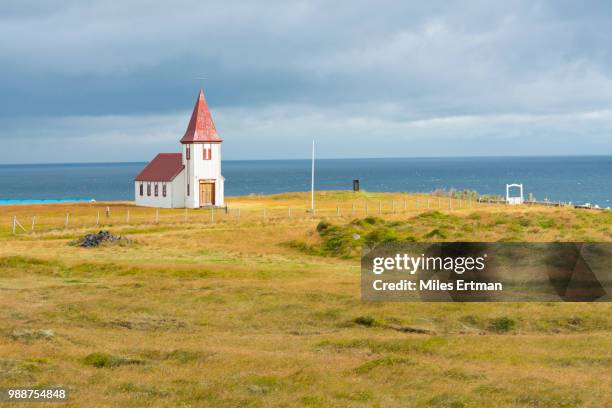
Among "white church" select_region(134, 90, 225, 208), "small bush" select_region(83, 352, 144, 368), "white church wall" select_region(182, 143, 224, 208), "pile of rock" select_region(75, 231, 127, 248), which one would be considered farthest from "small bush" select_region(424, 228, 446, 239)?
"white church wall" select_region(182, 143, 224, 208)

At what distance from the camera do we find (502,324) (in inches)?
915

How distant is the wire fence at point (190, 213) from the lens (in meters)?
57.3

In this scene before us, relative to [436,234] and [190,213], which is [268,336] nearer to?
[436,234]

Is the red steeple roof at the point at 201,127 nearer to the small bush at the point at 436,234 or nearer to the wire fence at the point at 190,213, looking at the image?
the wire fence at the point at 190,213

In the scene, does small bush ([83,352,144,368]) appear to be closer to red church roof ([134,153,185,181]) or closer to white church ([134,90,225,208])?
white church ([134,90,225,208])

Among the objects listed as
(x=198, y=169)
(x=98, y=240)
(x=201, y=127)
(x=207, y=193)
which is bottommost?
(x=98, y=240)

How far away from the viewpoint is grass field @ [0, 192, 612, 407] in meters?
16.0

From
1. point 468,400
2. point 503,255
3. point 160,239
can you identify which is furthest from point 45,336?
point 160,239

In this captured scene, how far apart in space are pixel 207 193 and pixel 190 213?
23.0 feet

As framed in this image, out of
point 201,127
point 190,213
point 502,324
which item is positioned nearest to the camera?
point 502,324

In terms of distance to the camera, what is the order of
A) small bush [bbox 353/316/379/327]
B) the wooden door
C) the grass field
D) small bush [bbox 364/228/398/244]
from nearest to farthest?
the grass field < small bush [bbox 353/316/379/327] < small bush [bbox 364/228/398/244] < the wooden door

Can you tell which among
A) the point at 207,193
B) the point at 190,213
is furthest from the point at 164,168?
the point at 190,213

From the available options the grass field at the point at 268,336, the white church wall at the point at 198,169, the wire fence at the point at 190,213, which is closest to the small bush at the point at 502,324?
the grass field at the point at 268,336

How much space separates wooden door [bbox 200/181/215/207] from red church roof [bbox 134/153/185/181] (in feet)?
8.78
